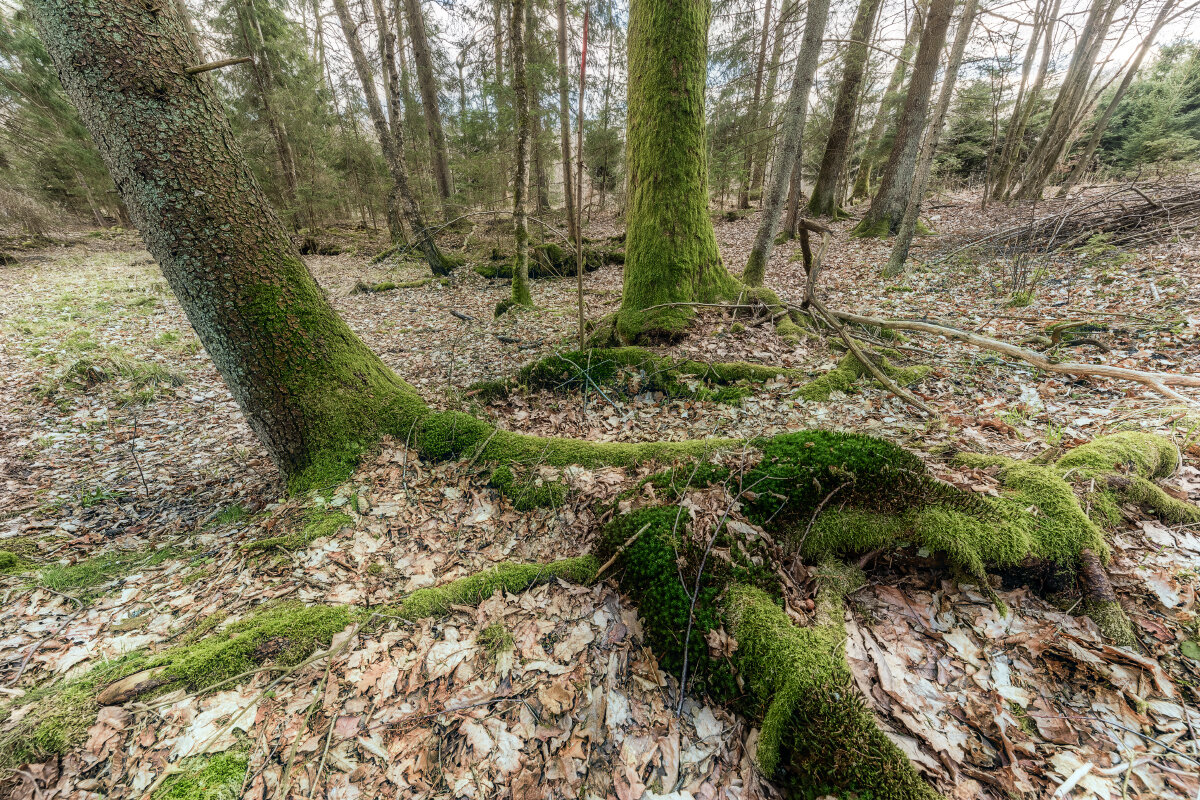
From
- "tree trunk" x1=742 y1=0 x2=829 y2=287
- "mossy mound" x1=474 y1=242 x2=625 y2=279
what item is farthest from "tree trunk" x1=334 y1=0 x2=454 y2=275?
"tree trunk" x1=742 y1=0 x2=829 y2=287

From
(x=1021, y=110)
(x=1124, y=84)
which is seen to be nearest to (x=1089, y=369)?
(x=1124, y=84)

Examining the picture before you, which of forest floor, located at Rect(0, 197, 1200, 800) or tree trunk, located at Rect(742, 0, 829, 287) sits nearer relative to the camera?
forest floor, located at Rect(0, 197, 1200, 800)

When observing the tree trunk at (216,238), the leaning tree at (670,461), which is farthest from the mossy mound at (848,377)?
the tree trunk at (216,238)

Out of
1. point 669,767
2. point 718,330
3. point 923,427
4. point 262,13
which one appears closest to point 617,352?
point 718,330

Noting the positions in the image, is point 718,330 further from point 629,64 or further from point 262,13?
point 262,13

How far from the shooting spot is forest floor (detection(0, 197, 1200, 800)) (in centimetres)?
157

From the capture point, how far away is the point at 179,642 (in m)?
2.07

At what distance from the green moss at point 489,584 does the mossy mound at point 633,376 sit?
7.75ft

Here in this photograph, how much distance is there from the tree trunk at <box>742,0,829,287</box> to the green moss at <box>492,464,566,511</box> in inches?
208

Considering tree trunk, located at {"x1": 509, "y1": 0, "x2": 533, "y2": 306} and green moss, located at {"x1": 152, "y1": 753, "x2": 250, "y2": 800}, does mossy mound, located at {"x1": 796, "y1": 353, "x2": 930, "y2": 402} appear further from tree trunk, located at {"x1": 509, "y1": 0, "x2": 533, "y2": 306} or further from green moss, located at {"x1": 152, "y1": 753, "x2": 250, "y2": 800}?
tree trunk, located at {"x1": 509, "y1": 0, "x2": 533, "y2": 306}

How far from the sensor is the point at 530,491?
297cm

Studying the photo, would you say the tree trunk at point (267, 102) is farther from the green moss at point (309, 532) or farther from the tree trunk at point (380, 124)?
the green moss at point (309, 532)

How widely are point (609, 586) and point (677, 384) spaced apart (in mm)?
2547

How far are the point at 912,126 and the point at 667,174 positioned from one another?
6.71 metres
